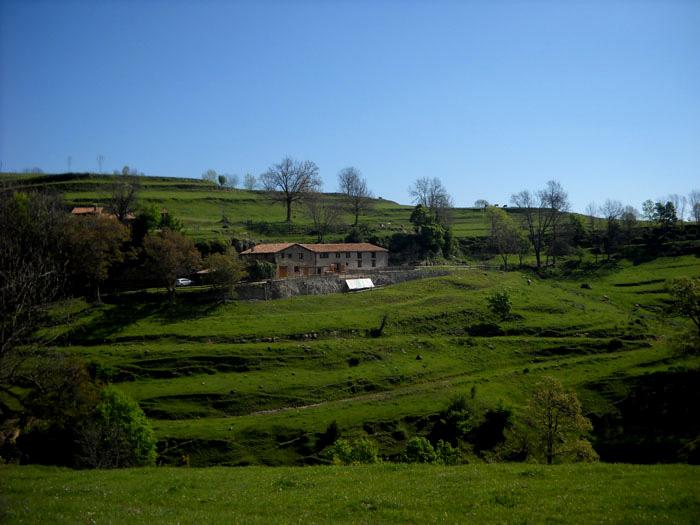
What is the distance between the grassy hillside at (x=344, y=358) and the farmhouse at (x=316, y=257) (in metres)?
10.7

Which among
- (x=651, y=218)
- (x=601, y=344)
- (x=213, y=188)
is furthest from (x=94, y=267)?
(x=651, y=218)

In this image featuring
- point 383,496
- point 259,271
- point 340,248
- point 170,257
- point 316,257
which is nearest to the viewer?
point 383,496

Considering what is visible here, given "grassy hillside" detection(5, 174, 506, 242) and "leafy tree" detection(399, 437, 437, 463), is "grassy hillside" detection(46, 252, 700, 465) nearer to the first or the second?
"leafy tree" detection(399, 437, 437, 463)

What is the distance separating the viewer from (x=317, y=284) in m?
76.3

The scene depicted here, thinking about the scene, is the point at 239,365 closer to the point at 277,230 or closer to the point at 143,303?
the point at 143,303

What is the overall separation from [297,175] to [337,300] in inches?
2253

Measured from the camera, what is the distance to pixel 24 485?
18875 mm

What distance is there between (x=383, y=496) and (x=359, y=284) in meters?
64.2

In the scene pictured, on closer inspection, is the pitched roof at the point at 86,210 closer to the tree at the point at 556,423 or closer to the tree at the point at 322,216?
the tree at the point at 322,216

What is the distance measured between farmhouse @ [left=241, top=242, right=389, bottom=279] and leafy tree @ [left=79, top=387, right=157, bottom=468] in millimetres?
42284

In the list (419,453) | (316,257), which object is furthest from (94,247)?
(419,453)

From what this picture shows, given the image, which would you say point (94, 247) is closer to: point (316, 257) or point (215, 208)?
point (316, 257)

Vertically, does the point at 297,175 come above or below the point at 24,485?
above

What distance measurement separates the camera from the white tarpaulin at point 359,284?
7856 centimetres
